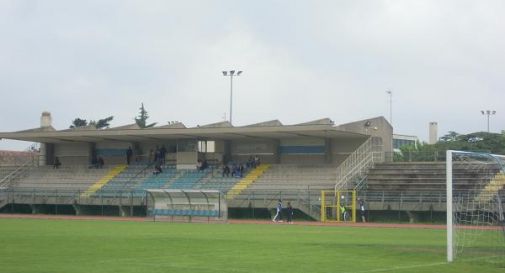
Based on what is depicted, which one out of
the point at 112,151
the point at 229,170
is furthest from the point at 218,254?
the point at 112,151

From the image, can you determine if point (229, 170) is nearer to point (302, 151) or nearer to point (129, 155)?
point (302, 151)

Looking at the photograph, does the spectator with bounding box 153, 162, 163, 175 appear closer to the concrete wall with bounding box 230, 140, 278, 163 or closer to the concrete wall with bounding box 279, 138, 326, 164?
the concrete wall with bounding box 230, 140, 278, 163

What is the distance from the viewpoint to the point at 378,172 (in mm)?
59406

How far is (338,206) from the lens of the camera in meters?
51.9

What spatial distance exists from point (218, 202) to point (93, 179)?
853 inches

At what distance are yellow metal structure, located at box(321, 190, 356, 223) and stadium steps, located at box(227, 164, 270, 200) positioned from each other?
735 cm

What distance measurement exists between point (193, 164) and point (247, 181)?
7.23 meters

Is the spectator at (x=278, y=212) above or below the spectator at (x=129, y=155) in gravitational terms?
below

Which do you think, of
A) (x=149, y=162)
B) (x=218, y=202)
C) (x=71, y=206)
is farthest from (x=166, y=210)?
(x=149, y=162)

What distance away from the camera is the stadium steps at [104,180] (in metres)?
64.2

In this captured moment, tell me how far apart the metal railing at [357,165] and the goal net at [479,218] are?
14307mm

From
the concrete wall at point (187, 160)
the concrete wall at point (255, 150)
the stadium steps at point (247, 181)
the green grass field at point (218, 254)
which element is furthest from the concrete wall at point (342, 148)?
the green grass field at point (218, 254)

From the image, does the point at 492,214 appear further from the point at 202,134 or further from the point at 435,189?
the point at 202,134

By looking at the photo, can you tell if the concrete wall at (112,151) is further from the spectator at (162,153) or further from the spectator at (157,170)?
the spectator at (157,170)
